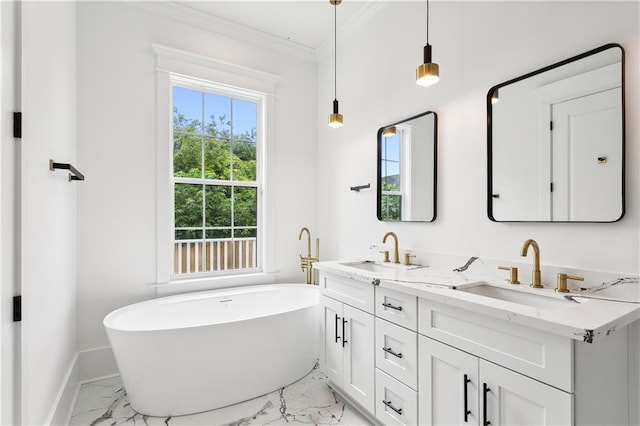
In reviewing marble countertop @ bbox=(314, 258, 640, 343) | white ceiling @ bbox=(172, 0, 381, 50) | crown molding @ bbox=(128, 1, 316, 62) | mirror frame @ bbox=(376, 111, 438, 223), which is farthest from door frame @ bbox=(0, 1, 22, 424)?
mirror frame @ bbox=(376, 111, 438, 223)

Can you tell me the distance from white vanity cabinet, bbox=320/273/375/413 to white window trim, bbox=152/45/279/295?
3.78ft

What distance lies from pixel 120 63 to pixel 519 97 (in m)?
2.98

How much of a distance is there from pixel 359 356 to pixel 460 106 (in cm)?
175

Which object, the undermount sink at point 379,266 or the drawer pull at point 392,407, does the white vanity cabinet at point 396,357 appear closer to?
the drawer pull at point 392,407

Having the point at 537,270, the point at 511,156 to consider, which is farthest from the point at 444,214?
the point at 537,270

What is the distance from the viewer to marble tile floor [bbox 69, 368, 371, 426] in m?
2.06

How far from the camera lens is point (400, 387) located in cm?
175

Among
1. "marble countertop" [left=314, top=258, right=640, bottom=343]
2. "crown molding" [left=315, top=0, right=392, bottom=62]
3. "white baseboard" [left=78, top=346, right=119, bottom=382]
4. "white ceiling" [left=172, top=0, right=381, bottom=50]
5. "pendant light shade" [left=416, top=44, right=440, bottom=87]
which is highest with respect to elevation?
"white ceiling" [left=172, top=0, right=381, bottom=50]

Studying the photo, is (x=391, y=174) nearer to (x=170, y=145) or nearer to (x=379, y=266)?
(x=379, y=266)

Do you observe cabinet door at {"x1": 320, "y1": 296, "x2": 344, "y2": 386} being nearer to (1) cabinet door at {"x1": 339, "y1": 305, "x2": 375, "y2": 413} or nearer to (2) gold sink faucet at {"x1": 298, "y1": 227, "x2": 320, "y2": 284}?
(1) cabinet door at {"x1": 339, "y1": 305, "x2": 375, "y2": 413}

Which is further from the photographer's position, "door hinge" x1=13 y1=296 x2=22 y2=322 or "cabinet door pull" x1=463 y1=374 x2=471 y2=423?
"cabinet door pull" x1=463 y1=374 x2=471 y2=423

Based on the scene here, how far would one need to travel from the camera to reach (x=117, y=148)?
272 cm

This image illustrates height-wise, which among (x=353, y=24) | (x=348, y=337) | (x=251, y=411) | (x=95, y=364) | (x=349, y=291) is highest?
(x=353, y=24)

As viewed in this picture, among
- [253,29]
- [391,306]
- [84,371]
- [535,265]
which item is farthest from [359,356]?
[253,29]
